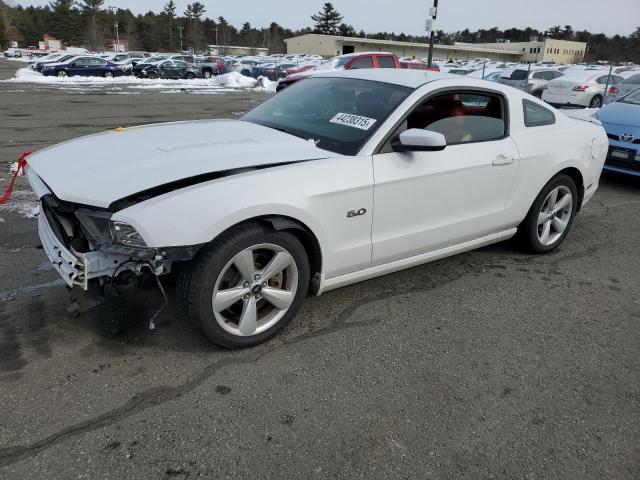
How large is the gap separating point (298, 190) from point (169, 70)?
31.0 m

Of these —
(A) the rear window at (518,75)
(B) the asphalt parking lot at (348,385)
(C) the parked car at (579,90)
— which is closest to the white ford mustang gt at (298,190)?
(B) the asphalt parking lot at (348,385)

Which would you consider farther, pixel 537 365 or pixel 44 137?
pixel 44 137

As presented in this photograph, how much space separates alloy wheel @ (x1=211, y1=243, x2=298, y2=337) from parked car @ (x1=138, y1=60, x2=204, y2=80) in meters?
30.9

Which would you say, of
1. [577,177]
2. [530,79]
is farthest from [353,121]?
[530,79]

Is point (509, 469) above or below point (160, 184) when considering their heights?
below

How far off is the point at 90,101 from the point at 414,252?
51.4ft

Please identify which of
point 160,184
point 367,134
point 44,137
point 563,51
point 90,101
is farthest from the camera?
point 563,51

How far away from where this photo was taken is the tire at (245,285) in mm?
2670

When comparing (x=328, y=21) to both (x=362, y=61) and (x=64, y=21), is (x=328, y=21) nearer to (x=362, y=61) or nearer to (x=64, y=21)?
(x=64, y=21)

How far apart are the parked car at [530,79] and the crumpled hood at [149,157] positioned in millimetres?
17165

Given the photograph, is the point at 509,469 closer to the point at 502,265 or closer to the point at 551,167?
the point at 502,265

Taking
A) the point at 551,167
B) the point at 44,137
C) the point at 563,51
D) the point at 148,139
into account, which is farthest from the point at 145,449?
the point at 563,51

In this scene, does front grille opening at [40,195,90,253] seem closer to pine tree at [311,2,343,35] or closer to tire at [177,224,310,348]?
tire at [177,224,310,348]

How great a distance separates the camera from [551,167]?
4312 millimetres
